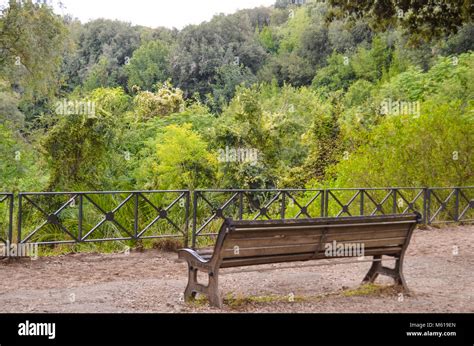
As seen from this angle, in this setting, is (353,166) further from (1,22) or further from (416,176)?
(1,22)

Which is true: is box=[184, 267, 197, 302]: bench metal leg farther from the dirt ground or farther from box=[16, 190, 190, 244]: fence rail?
box=[16, 190, 190, 244]: fence rail

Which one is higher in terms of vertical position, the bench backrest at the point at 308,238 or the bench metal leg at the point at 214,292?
the bench backrest at the point at 308,238

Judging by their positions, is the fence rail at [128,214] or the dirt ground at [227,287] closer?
the dirt ground at [227,287]

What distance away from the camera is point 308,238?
19.8 feet

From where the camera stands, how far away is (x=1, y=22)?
19.9m

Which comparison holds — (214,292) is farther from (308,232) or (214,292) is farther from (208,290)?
(308,232)

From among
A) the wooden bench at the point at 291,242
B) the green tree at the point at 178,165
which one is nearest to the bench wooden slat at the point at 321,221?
the wooden bench at the point at 291,242

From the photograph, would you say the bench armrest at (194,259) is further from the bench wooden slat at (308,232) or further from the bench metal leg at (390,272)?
the bench metal leg at (390,272)
